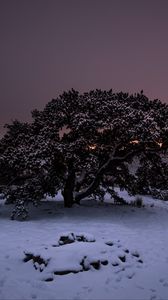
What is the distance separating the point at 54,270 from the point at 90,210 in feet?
31.5

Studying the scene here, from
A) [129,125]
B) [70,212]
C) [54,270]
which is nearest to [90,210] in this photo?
[70,212]

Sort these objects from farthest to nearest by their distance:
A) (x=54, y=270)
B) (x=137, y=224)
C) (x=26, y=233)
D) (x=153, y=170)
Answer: (x=153, y=170), (x=137, y=224), (x=26, y=233), (x=54, y=270)

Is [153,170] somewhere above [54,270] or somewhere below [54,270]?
above

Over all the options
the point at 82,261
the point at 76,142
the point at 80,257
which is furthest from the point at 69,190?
the point at 82,261

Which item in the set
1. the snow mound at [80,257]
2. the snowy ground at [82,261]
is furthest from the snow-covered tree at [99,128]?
the snow mound at [80,257]

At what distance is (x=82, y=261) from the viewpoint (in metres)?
11.2

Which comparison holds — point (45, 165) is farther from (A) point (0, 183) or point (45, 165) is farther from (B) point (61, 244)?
(B) point (61, 244)

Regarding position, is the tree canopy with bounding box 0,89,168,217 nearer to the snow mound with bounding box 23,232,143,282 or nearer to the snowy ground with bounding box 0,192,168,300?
the snowy ground with bounding box 0,192,168,300

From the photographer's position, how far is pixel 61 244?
40.8ft

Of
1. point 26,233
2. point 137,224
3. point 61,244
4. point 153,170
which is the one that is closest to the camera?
point 61,244

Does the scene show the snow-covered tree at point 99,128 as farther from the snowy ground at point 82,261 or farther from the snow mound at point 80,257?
the snow mound at point 80,257

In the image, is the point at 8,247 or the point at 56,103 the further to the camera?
the point at 56,103

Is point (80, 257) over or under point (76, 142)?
under

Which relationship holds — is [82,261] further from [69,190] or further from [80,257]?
[69,190]
